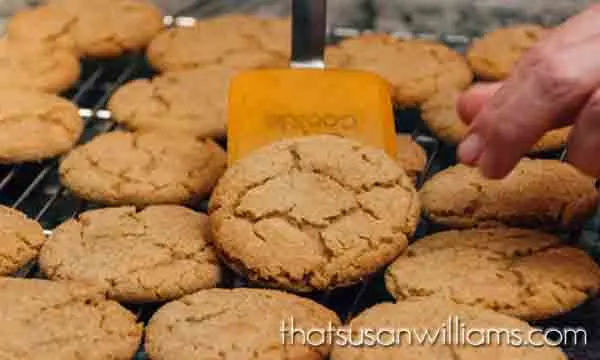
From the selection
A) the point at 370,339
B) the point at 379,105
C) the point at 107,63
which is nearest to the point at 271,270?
the point at 370,339

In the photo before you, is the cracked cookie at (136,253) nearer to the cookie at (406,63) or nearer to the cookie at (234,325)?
the cookie at (234,325)

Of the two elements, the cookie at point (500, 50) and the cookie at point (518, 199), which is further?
the cookie at point (500, 50)

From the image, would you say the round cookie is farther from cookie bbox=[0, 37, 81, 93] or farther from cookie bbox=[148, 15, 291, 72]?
cookie bbox=[148, 15, 291, 72]

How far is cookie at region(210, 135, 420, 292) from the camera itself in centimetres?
150

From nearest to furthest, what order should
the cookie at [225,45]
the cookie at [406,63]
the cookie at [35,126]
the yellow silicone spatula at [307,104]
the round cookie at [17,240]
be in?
the round cookie at [17,240] < the yellow silicone spatula at [307,104] < the cookie at [35,126] < the cookie at [406,63] < the cookie at [225,45]

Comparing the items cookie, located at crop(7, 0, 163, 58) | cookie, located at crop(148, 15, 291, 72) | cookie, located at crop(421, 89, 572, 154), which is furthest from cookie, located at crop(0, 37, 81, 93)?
cookie, located at crop(421, 89, 572, 154)

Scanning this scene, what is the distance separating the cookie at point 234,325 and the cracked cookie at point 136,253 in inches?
2.6

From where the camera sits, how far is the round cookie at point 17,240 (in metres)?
1.59

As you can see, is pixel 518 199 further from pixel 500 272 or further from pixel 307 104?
pixel 307 104

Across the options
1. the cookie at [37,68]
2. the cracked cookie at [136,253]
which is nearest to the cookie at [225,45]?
the cookie at [37,68]

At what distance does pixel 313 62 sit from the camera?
6.06 feet

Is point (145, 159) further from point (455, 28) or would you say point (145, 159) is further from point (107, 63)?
point (455, 28)

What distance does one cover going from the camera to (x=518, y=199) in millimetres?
1672

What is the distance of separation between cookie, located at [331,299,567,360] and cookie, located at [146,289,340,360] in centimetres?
7
